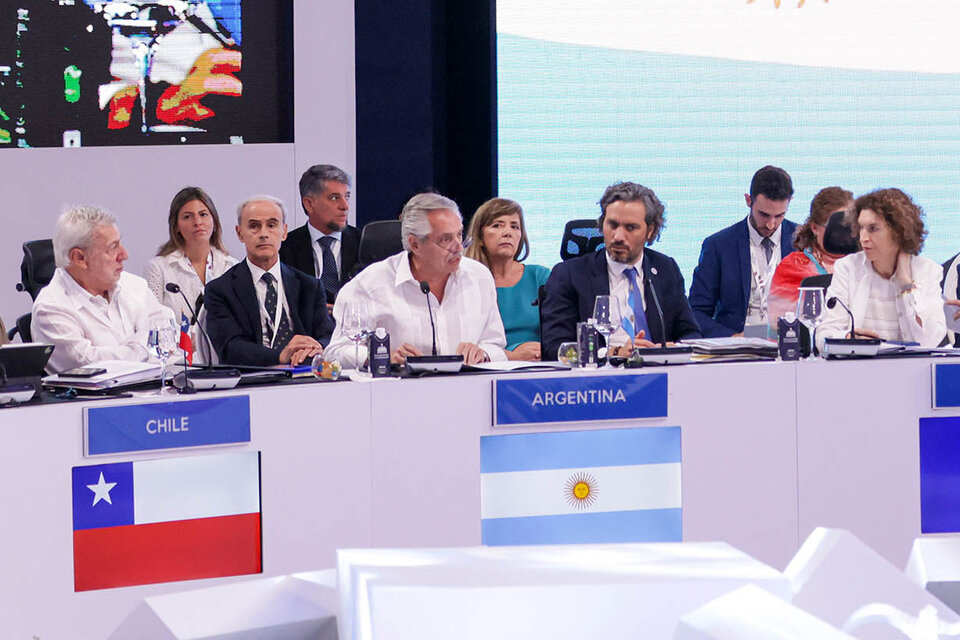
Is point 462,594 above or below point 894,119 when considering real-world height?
below

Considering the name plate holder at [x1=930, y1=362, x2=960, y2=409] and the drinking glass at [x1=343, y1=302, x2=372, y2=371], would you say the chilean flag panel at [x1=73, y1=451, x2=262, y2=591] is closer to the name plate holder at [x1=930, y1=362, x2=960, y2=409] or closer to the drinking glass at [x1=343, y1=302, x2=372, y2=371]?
the drinking glass at [x1=343, y1=302, x2=372, y2=371]

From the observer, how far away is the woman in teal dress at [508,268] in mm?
4609

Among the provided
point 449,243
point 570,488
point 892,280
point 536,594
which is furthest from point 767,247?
point 536,594

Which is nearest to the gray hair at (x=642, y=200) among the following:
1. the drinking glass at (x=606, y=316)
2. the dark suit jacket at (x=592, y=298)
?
the dark suit jacket at (x=592, y=298)

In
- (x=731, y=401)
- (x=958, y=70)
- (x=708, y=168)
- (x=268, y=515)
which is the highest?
(x=958, y=70)

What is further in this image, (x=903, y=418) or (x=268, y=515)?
(x=903, y=418)

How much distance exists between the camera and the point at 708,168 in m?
6.28

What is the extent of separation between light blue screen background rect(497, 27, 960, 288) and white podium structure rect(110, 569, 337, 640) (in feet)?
17.4

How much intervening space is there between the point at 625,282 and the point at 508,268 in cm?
68

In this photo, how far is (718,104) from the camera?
624cm

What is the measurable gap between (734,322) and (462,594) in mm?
4544

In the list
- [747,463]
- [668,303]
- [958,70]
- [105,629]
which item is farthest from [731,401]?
[958,70]

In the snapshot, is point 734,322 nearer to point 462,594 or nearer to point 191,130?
point 191,130

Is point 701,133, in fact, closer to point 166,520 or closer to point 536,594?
point 166,520
